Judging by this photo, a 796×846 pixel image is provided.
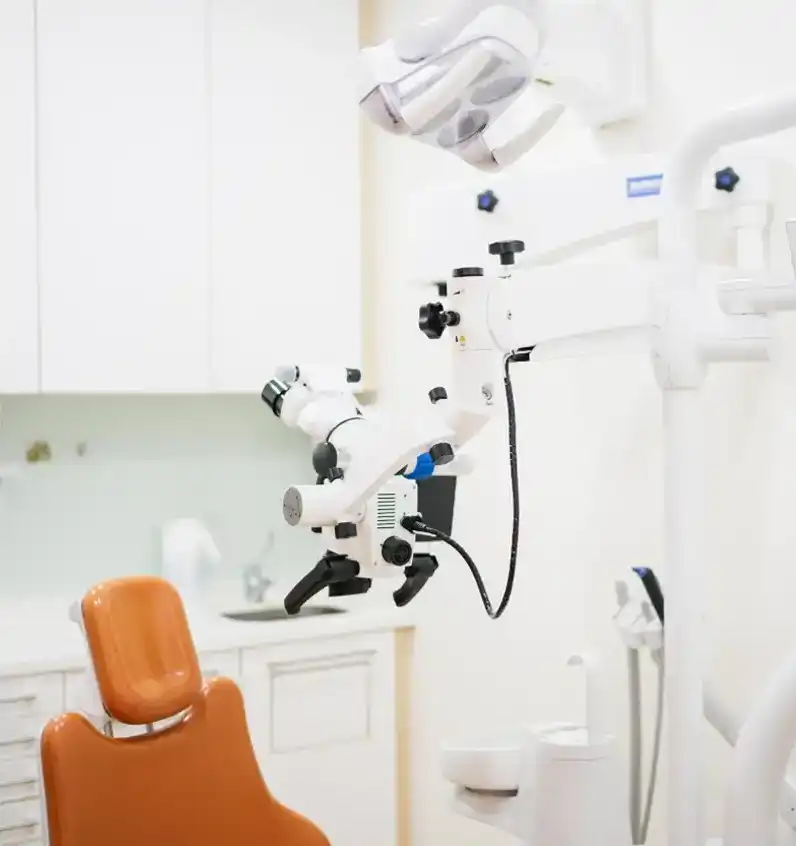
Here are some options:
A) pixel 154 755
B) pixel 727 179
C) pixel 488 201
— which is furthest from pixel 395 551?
pixel 488 201

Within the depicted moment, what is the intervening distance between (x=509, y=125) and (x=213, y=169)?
878 mm

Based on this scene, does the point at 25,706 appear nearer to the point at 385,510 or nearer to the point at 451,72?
the point at 385,510

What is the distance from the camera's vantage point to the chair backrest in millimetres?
2061

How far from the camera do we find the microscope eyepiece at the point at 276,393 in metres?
2.00

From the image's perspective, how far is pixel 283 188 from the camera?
3.33m

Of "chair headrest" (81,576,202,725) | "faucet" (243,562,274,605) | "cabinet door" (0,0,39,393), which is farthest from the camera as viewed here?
"faucet" (243,562,274,605)

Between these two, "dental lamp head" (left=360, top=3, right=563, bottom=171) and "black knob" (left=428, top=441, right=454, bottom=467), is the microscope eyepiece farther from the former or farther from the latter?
"dental lamp head" (left=360, top=3, right=563, bottom=171)

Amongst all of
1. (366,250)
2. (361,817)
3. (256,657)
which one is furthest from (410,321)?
(361,817)

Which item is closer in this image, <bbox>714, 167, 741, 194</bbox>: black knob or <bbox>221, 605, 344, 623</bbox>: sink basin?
<bbox>714, 167, 741, 194</bbox>: black knob

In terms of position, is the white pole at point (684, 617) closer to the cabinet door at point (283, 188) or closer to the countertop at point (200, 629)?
the countertop at point (200, 629)

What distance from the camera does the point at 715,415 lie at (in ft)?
7.86

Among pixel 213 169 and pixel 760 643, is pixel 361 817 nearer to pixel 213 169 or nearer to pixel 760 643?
pixel 760 643

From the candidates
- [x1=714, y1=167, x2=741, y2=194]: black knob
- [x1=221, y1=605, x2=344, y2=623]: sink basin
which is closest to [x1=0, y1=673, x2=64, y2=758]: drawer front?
[x1=221, y1=605, x2=344, y2=623]: sink basin

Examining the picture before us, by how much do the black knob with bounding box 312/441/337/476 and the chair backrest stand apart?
59cm
